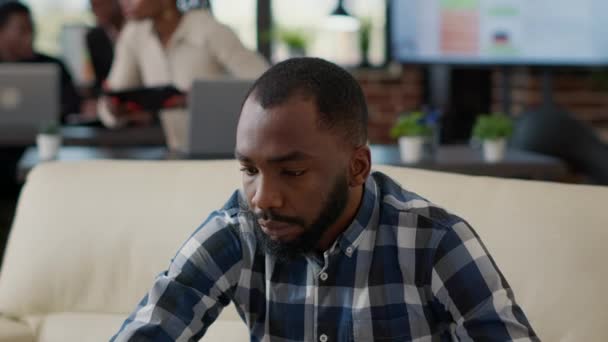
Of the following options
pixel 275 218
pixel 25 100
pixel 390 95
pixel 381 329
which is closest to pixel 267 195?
pixel 275 218

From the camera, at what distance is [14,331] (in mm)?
1910

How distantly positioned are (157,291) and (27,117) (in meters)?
3.23

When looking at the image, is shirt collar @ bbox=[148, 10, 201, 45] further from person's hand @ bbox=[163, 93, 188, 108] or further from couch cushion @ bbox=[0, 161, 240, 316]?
couch cushion @ bbox=[0, 161, 240, 316]

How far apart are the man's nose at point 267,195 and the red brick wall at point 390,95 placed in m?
5.58

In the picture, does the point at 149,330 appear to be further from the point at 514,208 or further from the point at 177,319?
the point at 514,208

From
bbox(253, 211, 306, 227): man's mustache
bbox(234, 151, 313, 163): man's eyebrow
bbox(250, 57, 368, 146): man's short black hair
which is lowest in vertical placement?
bbox(253, 211, 306, 227): man's mustache

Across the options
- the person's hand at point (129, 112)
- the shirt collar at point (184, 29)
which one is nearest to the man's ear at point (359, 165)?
the person's hand at point (129, 112)

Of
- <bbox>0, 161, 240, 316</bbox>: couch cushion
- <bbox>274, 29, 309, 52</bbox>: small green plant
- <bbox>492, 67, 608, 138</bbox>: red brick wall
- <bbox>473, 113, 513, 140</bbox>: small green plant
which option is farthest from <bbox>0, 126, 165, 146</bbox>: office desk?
<bbox>274, 29, 309, 52</bbox>: small green plant

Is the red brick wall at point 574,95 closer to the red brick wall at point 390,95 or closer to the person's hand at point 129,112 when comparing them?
the red brick wall at point 390,95

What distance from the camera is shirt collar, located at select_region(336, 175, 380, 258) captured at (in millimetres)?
1395

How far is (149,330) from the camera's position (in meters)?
1.38

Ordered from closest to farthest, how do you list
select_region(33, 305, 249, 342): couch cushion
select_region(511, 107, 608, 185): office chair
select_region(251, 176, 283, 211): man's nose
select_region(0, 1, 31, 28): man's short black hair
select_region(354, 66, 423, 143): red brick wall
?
select_region(251, 176, 283, 211): man's nose < select_region(33, 305, 249, 342): couch cushion < select_region(511, 107, 608, 185): office chair < select_region(0, 1, 31, 28): man's short black hair < select_region(354, 66, 423, 143): red brick wall

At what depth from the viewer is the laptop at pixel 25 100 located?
14.4 ft

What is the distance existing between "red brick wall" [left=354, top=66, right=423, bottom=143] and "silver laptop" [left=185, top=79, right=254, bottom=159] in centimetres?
331
